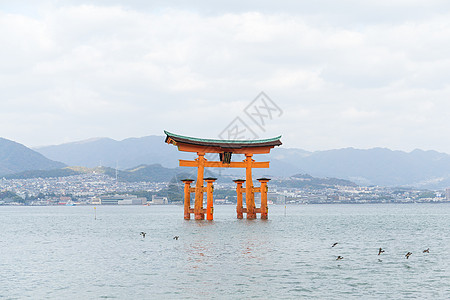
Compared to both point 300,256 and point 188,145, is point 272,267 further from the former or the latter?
point 188,145

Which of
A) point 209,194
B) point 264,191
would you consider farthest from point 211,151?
point 264,191

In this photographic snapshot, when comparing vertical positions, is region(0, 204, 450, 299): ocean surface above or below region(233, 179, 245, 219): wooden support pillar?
below

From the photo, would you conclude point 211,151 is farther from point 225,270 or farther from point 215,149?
point 225,270

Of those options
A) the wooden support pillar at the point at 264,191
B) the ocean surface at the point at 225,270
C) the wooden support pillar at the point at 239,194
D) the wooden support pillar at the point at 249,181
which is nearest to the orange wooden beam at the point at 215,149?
the wooden support pillar at the point at 249,181

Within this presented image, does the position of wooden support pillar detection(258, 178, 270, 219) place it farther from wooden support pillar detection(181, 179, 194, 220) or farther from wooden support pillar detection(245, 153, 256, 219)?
wooden support pillar detection(181, 179, 194, 220)

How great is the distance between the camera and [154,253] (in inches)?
1430

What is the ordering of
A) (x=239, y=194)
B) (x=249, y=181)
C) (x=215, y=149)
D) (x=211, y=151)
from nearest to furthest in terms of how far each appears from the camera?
1. (x=215, y=149)
2. (x=211, y=151)
3. (x=249, y=181)
4. (x=239, y=194)

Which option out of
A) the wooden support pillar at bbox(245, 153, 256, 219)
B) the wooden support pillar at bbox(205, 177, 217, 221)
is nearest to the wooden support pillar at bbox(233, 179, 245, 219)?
the wooden support pillar at bbox(245, 153, 256, 219)

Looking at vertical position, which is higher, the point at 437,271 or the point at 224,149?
the point at 224,149

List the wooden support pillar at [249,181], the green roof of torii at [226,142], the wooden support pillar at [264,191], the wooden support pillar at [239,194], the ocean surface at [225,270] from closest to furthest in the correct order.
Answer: the ocean surface at [225,270]
the green roof of torii at [226,142]
the wooden support pillar at [249,181]
the wooden support pillar at [264,191]
the wooden support pillar at [239,194]

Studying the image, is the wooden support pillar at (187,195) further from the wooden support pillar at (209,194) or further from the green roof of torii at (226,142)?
the green roof of torii at (226,142)

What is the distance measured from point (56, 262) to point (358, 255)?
18830mm

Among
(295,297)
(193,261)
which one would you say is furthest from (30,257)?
(295,297)

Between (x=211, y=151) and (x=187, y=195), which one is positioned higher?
(x=211, y=151)
